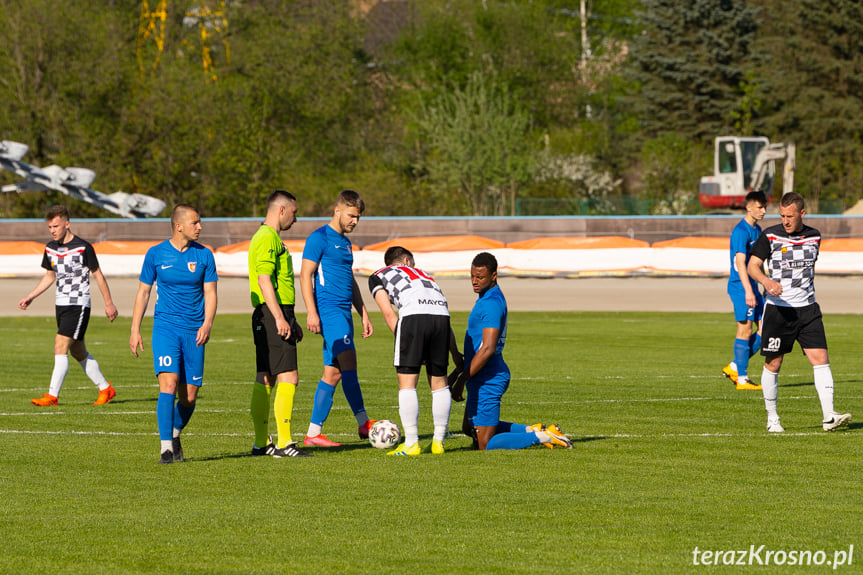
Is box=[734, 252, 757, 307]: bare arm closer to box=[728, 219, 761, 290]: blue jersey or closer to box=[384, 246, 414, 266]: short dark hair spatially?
box=[728, 219, 761, 290]: blue jersey

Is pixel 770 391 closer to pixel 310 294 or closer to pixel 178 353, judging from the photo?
pixel 310 294

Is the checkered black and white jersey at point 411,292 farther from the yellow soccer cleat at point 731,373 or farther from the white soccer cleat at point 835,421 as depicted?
the yellow soccer cleat at point 731,373

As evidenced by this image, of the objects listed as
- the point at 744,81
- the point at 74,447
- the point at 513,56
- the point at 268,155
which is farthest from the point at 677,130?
the point at 74,447

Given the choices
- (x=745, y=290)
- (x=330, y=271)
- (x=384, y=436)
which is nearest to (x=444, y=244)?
(x=745, y=290)

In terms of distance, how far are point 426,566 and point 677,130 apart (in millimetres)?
69115

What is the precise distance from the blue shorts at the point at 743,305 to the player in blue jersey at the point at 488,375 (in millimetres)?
5442

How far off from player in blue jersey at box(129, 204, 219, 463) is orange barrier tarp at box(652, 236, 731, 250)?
28.4m

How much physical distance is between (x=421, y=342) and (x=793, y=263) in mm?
3544

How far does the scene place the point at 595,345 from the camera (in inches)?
800

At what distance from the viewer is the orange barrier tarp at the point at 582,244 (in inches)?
1441

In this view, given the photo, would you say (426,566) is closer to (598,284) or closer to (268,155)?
(598,284)

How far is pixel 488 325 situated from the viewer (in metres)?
9.12

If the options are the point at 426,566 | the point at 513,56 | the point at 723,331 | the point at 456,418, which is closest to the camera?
the point at 426,566

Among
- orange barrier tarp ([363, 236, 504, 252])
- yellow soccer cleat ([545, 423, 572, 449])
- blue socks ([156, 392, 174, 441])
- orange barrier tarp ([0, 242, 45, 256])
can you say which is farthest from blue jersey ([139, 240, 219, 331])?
orange barrier tarp ([0, 242, 45, 256])
